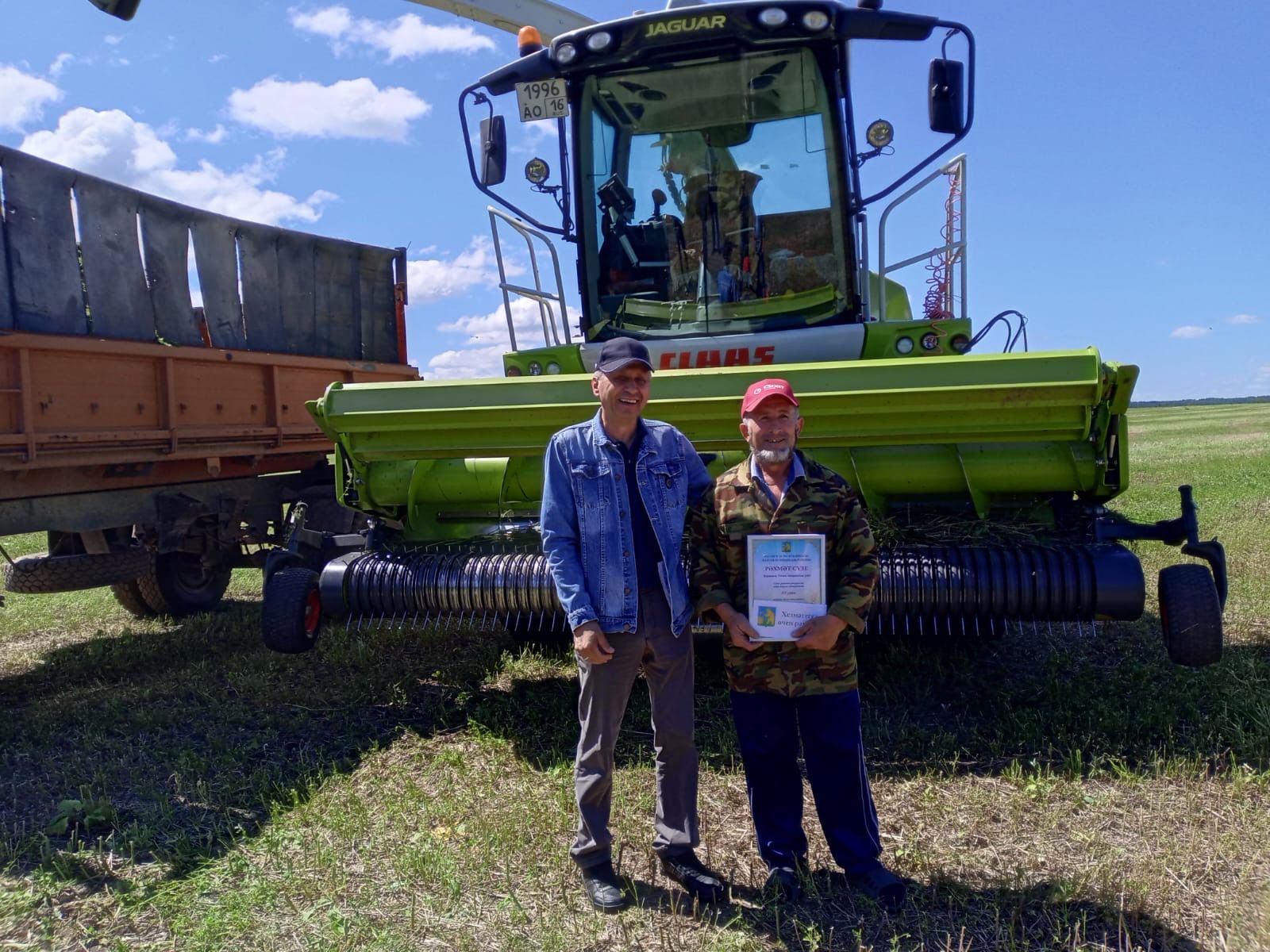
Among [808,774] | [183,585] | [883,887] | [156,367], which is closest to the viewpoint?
[883,887]

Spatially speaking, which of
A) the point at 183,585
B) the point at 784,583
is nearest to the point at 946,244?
the point at 784,583

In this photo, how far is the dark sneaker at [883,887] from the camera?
2.81 metres

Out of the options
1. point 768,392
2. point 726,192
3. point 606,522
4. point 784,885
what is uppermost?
point 726,192

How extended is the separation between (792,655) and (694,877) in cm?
72

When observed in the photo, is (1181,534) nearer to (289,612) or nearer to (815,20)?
(815,20)

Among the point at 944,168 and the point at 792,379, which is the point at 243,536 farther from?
the point at 944,168

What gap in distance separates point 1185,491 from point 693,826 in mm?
2740

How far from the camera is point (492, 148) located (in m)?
5.46

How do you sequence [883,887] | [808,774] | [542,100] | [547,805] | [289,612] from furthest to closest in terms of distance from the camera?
[542,100]
[289,612]
[547,805]
[808,774]
[883,887]

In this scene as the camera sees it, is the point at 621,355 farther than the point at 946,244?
No

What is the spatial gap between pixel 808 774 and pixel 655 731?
1.55 feet

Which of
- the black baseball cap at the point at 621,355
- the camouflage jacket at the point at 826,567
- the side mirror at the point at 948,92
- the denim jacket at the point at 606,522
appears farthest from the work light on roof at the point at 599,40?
the camouflage jacket at the point at 826,567

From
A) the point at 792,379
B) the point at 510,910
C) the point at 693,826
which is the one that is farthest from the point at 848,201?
the point at 510,910

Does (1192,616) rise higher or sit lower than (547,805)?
higher
